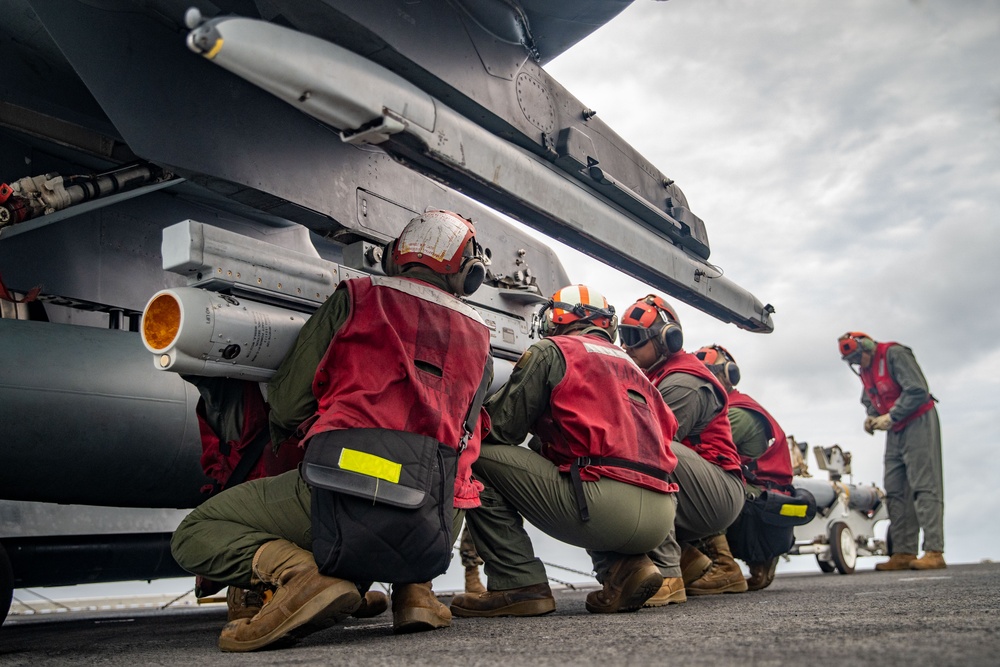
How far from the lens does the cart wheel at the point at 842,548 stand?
7.80 m

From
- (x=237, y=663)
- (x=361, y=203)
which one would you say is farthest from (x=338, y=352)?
(x=361, y=203)

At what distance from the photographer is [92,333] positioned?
13.2ft

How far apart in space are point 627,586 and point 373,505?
144cm

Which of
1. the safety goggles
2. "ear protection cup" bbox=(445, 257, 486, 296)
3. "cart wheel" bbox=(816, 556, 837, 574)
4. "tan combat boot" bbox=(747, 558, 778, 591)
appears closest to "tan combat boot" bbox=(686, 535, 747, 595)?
"tan combat boot" bbox=(747, 558, 778, 591)

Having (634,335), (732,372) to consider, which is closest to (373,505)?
(634,335)

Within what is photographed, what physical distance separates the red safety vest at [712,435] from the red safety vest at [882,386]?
3.94m

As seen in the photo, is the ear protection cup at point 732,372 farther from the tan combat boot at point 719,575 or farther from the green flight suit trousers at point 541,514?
the green flight suit trousers at point 541,514

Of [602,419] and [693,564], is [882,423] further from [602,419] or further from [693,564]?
[602,419]

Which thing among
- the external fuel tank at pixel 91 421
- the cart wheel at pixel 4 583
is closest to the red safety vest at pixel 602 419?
the external fuel tank at pixel 91 421

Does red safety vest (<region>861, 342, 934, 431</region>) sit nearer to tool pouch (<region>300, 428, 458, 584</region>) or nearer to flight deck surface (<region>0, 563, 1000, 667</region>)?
flight deck surface (<region>0, 563, 1000, 667</region>)

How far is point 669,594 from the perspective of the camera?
3.80 m

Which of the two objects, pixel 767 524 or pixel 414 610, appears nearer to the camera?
pixel 414 610

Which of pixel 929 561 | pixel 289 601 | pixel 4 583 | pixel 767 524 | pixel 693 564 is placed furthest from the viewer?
pixel 929 561

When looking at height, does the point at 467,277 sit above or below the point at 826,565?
above
